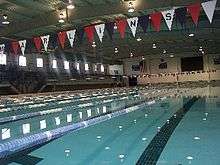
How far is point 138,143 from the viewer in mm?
3822

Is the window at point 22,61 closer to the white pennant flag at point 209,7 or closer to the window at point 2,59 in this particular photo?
the window at point 2,59

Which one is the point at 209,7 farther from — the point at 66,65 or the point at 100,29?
the point at 66,65

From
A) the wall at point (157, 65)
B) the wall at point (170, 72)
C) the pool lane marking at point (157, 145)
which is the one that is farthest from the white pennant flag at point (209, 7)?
the wall at point (157, 65)

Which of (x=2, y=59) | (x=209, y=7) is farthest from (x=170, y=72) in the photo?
(x=209, y=7)

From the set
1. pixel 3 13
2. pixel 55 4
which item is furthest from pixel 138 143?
pixel 3 13

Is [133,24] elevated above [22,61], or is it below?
above

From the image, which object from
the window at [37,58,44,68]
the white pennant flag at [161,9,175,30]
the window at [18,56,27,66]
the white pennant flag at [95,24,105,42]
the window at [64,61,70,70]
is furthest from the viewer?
the window at [64,61,70,70]

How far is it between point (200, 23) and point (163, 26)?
7.39 ft

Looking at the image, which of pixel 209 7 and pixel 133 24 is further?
pixel 133 24

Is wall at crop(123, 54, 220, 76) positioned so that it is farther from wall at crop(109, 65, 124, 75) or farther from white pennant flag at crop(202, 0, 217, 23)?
white pennant flag at crop(202, 0, 217, 23)

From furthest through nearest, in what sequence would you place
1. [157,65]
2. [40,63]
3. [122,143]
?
[157,65] → [40,63] → [122,143]

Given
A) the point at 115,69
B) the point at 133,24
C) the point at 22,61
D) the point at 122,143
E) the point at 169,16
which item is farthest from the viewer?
the point at 115,69

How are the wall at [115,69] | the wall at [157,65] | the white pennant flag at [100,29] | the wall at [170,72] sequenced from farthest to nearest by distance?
1. the wall at [115,69]
2. the wall at [157,65]
3. the wall at [170,72]
4. the white pennant flag at [100,29]

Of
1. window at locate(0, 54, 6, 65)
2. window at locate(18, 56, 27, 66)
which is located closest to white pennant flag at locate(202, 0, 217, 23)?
window at locate(0, 54, 6, 65)
